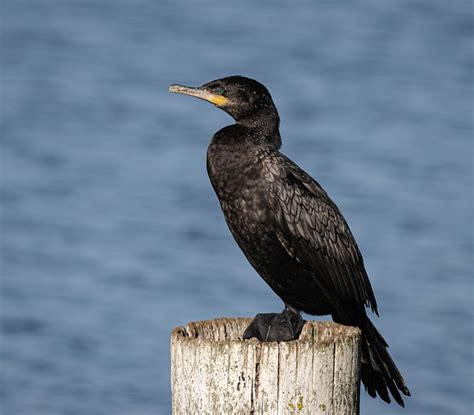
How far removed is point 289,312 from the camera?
17.0ft

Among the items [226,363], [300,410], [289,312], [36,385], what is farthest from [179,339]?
[36,385]

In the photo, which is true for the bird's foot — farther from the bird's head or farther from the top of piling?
the bird's head

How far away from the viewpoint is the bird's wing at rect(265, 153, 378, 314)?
16.9ft

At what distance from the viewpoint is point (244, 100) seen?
5.52m

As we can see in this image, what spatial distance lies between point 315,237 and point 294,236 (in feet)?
0.35

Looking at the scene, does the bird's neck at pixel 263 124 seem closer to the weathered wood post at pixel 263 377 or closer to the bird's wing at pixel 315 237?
the bird's wing at pixel 315 237

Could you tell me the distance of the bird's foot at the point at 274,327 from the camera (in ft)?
15.3

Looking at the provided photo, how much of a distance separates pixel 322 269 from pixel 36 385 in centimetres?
413

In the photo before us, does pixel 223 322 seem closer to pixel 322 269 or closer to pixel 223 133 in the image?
pixel 322 269

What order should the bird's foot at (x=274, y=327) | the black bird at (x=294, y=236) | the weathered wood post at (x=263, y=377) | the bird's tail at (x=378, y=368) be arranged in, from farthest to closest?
the black bird at (x=294, y=236) < the bird's tail at (x=378, y=368) < the bird's foot at (x=274, y=327) < the weathered wood post at (x=263, y=377)

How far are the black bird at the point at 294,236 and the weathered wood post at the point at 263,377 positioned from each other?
3.60ft

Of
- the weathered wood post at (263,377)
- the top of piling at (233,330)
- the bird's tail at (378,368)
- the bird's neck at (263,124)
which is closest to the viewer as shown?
the weathered wood post at (263,377)

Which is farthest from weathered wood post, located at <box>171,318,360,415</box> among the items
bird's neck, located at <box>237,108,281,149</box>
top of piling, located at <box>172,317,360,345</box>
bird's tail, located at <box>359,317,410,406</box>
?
bird's neck, located at <box>237,108,281,149</box>

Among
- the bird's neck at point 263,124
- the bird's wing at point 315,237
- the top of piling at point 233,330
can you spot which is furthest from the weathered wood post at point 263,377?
the bird's neck at point 263,124
